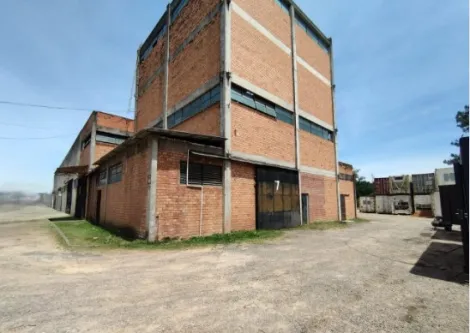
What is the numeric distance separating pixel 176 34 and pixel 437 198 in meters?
18.6

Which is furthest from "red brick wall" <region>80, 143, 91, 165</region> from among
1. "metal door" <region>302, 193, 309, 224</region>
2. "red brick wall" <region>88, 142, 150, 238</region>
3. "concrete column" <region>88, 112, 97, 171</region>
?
"metal door" <region>302, 193, 309, 224</region>

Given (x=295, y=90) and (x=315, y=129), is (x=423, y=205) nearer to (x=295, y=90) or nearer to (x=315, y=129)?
(x=315, y=129)

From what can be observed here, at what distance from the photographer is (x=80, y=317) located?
10.9ft

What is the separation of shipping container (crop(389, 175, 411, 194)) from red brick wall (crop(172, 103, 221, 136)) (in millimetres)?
24599

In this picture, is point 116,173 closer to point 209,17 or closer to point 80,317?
point 209,17

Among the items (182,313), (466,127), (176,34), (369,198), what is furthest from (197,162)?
(466,127)

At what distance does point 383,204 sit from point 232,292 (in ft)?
97.9

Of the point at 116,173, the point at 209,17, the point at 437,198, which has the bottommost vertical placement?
the point at 437,198

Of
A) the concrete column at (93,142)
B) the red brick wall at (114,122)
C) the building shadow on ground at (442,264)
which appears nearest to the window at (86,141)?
the concrete column at (93,142)

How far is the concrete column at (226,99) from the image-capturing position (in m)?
11.0

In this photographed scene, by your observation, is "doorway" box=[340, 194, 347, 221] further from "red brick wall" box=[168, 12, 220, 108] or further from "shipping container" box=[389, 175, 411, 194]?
"red brick wall" box=[168, 12, 220, 108]

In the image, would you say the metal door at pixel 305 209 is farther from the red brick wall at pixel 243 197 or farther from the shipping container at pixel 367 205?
the shipping container at pixel 367 205

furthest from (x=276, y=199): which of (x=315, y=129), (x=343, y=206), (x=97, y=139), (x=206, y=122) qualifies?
(x=97, y=139)

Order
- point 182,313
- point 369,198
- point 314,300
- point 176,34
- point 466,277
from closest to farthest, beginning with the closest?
1. point 182,313
2. point 314,300
3. point 466,277
4. point 176,34
5. point 369,198
